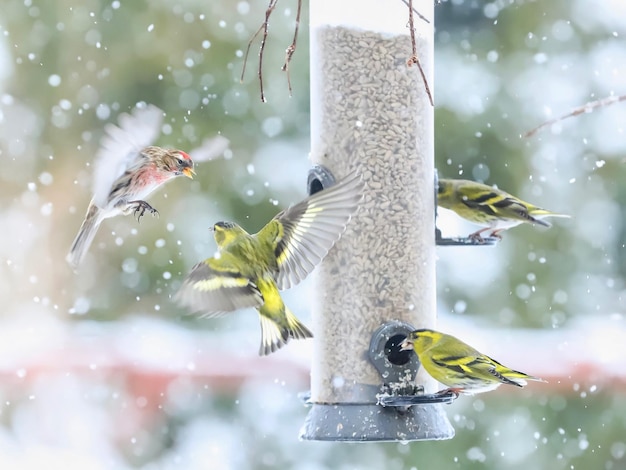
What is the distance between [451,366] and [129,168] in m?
1.48

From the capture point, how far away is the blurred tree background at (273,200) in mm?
7758

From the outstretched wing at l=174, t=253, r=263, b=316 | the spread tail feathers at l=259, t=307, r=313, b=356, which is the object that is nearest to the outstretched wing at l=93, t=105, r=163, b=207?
the outstretched wing at l=174, t=253, r=263, b=316

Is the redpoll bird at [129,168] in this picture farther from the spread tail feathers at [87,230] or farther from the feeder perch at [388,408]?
the feeder perch at [388,408]

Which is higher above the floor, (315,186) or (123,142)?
(123,142)

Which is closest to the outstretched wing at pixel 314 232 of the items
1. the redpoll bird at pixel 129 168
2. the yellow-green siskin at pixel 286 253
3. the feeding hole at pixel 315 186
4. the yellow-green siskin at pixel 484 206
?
the yellow-green siskin at pixel 286 253

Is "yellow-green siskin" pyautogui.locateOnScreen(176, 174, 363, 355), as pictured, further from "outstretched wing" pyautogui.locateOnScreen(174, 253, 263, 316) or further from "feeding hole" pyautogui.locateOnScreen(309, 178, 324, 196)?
"feeding hole" pyautogui.locateOnScreen(309, 178, 324, 196)

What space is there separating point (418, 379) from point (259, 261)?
86cm

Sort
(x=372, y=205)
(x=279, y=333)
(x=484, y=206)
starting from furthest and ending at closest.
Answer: (x=484, y=206), (x=372, y=205), (x=279, y=333)

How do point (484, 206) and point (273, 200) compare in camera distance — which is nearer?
point (484, 206)

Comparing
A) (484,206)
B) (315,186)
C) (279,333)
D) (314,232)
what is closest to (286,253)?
(314,232)

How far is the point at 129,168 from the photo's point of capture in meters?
4.87

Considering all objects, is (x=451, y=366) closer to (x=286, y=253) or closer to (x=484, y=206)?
(x=286, y=253)

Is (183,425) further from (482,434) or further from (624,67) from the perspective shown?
(624,67)

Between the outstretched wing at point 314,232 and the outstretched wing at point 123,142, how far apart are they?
2.16 feet
